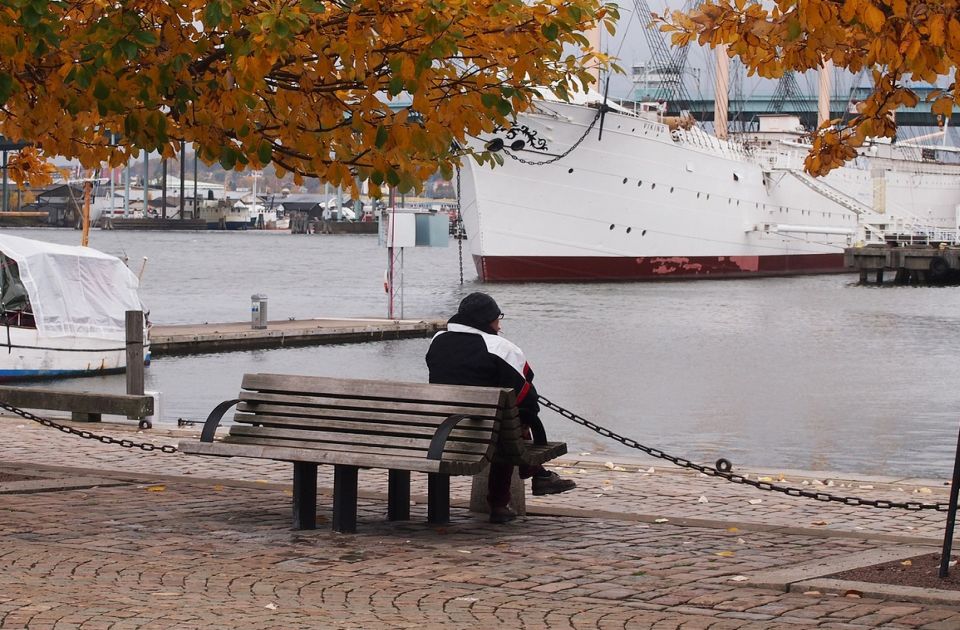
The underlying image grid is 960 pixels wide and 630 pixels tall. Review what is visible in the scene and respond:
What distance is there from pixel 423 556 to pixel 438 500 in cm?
116

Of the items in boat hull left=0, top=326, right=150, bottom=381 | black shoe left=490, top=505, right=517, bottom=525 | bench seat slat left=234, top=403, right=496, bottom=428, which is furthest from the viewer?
boat hull left=0, top=326, right=150, bottom=381

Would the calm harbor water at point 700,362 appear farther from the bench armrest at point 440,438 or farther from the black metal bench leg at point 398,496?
the bench armrest at point 440,438

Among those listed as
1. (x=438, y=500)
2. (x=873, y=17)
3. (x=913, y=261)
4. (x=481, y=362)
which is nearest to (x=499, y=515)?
(x=438, y=500)

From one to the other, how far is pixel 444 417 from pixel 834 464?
36.3ft

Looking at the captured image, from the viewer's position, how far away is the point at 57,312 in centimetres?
2920

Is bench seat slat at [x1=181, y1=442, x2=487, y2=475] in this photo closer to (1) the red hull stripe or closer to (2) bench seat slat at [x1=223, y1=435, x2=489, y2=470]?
(2) bench seat slat at [x1=223, y1=435, x2=489, y2=470]

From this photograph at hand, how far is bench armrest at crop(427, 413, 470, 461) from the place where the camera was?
898 centimetres

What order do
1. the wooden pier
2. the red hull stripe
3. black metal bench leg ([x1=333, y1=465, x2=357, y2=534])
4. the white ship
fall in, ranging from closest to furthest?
1. black metal bench leg ([x1=333, y1=465, x2=357, y2=534])
2. the white ship
3. the red hull stripe
4. the wooden pier

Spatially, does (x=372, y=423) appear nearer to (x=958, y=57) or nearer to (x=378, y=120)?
(x=378, y=120)

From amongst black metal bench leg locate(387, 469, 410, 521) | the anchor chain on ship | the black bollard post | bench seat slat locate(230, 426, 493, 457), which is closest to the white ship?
the anchor chain on ship

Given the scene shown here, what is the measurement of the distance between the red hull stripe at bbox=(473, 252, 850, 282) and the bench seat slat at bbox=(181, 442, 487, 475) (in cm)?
6918

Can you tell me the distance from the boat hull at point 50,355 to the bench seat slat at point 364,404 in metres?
18.6

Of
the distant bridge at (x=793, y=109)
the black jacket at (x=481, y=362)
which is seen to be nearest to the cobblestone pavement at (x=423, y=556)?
the black jacket at (x=481, y=362)

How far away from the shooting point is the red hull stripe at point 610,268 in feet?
261
